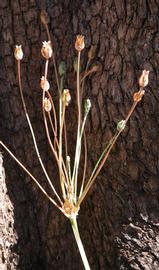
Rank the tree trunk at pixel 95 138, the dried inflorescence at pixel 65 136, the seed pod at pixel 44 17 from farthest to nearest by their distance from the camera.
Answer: the seed pod at pixel 44 17 → the tree trunk at pixel 95 138 → the dried inflorescence at pixel 65 136

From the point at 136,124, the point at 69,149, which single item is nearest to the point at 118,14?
the point at 136,124

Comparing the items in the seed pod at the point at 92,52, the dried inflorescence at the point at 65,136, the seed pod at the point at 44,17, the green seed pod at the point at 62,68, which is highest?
the seed pod at the point at 44,17

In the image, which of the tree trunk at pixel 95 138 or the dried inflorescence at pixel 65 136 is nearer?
the dried inflorescence at pixel 65 136

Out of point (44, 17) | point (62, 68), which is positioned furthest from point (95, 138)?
point (44, 17)

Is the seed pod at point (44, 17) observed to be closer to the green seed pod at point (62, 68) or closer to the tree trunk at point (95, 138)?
the tree trunk at point (95, 138)

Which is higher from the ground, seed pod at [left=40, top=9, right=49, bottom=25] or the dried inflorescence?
seed pod at [left=40, top=9, right=49, bottom=25]

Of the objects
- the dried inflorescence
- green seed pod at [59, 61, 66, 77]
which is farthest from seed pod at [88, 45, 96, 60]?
green seed pod at [59, 61, 66, 77]

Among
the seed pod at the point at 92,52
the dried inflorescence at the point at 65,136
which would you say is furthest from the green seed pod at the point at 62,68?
the seed pod at the point at 92,52

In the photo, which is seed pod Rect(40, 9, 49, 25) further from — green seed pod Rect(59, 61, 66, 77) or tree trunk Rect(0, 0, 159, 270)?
green seed pod Rect(59, 61, 66, 77)

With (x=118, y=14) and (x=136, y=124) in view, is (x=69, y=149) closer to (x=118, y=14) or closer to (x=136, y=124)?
(x=136, y=124)
